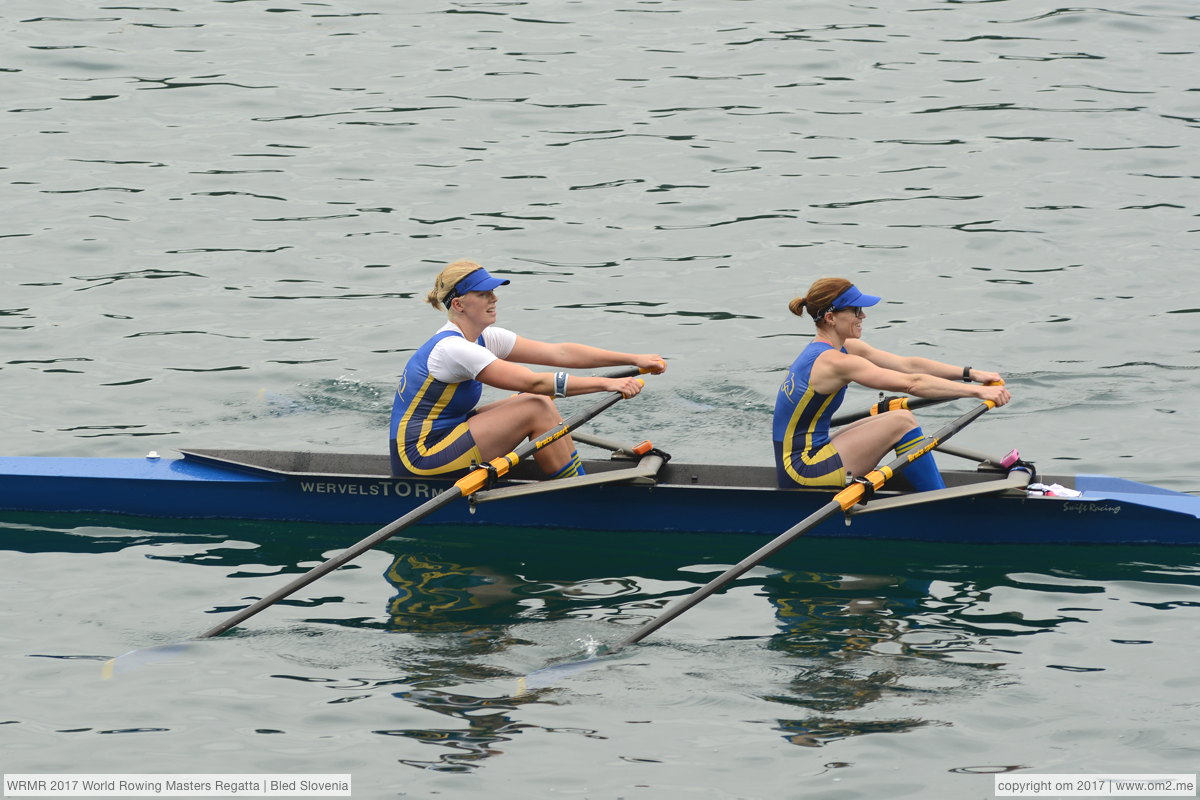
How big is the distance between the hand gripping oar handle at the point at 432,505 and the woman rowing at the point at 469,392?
0.12 m

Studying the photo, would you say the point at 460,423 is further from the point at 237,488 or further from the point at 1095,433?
the point at 1095,433

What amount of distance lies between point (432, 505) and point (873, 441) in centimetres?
270

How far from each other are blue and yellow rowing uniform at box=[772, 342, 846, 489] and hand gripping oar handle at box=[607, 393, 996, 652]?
0.24 metres

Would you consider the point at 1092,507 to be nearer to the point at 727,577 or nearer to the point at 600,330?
the point at 727,577

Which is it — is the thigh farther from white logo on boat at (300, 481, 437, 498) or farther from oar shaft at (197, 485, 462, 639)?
oar shaft at (197, 485, 462, 639)

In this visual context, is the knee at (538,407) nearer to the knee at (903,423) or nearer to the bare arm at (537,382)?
the bare arm at (537,382)

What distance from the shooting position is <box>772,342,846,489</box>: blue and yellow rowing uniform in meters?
9.12

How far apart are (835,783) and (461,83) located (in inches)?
543

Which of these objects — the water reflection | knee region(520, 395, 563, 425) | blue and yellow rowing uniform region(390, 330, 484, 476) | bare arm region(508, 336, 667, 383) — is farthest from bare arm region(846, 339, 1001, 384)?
blue and yellow rowing uniform region(390, 330, 484, 476)

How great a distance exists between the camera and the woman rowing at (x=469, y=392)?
29.8 feet

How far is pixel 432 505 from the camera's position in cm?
870

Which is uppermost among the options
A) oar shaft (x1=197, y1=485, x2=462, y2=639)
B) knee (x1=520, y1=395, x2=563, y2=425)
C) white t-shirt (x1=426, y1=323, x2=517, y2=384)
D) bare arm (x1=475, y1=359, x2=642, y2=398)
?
white t-shirt (x1=426, y1=323, x2=517, y2=384)

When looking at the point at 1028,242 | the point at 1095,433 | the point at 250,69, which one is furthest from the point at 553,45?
the point at 1095,433

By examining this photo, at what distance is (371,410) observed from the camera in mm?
11844
